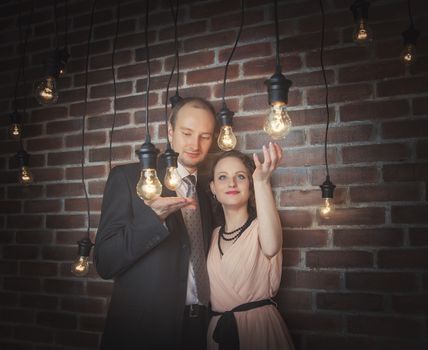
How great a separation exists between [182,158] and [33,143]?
98 cm

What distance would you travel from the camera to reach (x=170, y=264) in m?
1.47

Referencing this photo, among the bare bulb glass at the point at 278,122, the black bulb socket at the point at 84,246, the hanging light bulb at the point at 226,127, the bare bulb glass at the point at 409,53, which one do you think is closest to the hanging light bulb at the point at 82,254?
the black bulb socket at the point at 84,246

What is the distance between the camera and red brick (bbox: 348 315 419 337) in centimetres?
142

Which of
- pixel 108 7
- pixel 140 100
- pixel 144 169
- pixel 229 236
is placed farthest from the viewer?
pixel 108 7

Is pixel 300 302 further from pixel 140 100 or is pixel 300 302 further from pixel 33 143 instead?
pixel 33 143

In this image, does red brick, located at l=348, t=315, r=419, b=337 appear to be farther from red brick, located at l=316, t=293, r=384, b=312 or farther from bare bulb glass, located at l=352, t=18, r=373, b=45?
bare bulb glass, located at l=352, t=18, r=373, b=45

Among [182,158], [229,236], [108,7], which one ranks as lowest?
[229,236]

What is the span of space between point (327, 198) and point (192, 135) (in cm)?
59

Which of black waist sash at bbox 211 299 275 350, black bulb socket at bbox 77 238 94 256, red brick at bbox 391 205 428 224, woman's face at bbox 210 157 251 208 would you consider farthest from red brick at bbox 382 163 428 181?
black bulb socket at bbox 77 238 94 256

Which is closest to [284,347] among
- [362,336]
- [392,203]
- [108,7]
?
[362,336]

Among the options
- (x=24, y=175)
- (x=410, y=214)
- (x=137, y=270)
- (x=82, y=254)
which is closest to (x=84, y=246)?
(x=82, y=254)

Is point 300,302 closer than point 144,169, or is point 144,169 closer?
point 144,169

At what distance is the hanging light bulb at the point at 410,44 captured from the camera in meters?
1.38

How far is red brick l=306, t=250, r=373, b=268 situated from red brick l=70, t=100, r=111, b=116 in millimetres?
1220
